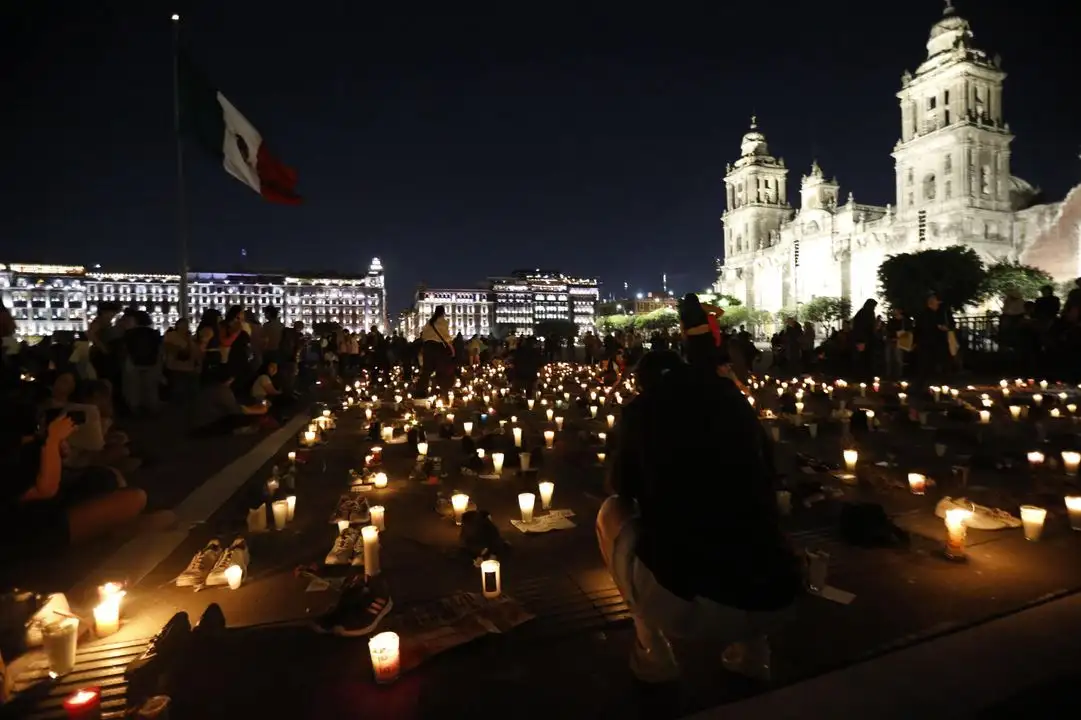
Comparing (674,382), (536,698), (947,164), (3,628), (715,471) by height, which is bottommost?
(536,698)

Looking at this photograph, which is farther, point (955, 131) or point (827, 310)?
point (827, 310)

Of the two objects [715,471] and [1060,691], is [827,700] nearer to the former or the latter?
[1060,691]

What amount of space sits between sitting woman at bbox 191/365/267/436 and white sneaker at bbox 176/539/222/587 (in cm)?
556

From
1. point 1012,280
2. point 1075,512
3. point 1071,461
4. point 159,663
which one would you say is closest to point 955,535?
point 1075,512

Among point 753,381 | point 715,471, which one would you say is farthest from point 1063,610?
point 753,381

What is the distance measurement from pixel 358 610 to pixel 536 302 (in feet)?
586

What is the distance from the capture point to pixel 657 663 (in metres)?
3.04

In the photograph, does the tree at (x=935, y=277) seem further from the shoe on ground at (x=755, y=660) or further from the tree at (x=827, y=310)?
the shoe on ground at (x=755, y=660)

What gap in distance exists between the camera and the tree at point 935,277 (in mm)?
34219

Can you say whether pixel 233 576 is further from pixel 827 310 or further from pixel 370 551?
pixel 827 310

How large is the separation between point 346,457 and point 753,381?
36.5ft

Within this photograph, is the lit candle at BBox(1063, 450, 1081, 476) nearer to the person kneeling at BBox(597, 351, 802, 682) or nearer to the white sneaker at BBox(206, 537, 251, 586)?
the person kneeling at BBox(597, 351, 802, 682)

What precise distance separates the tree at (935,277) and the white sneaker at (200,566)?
37668mm

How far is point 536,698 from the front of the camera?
2.97 meters
